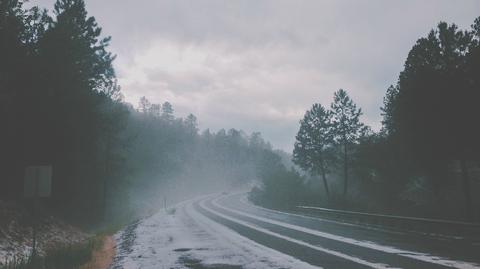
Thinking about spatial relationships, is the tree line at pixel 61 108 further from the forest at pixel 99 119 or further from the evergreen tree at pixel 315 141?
the evergreen tree at pixel 315 141

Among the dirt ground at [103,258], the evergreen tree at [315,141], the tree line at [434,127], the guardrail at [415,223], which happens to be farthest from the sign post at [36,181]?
the evergreen tree at [315,141]

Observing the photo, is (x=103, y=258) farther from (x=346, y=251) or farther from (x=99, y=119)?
(x=99, y=119)

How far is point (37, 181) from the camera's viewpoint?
35.5 ft

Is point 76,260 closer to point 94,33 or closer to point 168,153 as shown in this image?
point 94,33

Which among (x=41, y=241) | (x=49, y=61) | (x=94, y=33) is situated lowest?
(x=41, y=241)

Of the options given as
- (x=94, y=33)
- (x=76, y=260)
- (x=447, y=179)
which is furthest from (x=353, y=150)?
(x=76, y=260)

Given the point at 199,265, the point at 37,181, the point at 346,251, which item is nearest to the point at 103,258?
the point at 37,181

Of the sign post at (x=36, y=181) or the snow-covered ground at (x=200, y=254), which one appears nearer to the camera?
the snow-covered ground at (x=200, y=254)

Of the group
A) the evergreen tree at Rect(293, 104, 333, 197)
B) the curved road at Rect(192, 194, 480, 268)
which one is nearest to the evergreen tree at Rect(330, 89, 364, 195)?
the evergreen tree at Rect(293, 104, 333, 197)

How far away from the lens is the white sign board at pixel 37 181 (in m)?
10.8

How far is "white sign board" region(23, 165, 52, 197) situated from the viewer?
1082cm

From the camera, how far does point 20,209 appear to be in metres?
20.3

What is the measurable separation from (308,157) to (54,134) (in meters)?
35.9

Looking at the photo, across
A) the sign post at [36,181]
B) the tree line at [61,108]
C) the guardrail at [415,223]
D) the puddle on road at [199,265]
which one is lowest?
the guardrail at [415,223]
